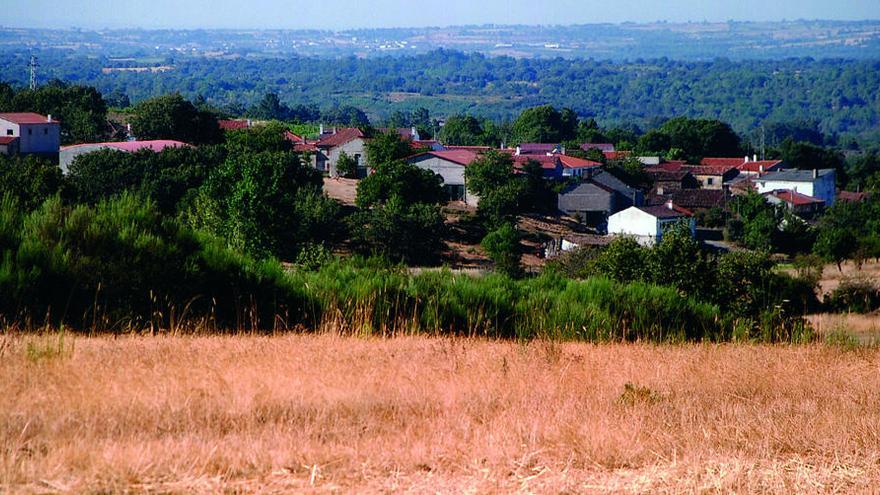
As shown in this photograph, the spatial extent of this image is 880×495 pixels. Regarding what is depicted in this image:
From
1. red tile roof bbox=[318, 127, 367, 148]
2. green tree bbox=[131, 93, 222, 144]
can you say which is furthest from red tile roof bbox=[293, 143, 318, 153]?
green tree bbox=[131, 93, 222, 144]

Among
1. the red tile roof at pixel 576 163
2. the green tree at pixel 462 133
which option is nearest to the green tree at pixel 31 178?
the red tile roof at pixel 576 163

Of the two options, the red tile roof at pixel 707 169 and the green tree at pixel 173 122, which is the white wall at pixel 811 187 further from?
the green tree at pixel 173 122

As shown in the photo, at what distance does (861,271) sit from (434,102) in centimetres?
14604

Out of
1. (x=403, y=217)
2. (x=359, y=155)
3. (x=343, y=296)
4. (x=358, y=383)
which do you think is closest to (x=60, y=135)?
(x=359, y=155)

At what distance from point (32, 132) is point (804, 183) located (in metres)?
38.0

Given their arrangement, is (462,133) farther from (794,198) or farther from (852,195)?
(794,198)

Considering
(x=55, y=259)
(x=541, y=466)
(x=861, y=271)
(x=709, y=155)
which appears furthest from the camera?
(x=709, y=155)

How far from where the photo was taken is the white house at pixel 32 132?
152 feet

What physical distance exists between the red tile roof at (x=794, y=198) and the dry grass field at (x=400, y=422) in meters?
46.2

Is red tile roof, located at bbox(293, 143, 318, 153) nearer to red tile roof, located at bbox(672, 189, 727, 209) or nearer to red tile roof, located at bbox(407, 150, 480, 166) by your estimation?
red tile roof, located at bbox(407, 150, 480, 166)

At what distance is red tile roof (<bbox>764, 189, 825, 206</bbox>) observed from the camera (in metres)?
50.9

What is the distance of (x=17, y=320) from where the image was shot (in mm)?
Answer: 7141

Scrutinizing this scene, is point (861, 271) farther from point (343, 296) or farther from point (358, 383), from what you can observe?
point (358, 383)

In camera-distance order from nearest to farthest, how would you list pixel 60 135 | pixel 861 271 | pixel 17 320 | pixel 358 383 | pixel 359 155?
pixel 358 383, pixel 17 320, pixel 861 271, pixel 60 135, pixel 359 155
